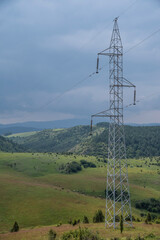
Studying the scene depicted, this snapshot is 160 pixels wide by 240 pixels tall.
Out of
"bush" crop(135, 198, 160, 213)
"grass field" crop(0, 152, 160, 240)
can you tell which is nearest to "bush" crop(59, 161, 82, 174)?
"grass field" crop(0, 152, 160, 240)

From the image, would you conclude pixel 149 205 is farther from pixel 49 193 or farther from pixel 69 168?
pixel 69 168

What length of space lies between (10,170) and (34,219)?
296ft

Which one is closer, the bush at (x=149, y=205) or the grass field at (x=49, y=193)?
the grass field at (x=49, y=193)

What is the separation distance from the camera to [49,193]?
104 m

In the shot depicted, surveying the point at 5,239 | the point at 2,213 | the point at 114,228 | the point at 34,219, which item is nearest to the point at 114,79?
the point at 114,228

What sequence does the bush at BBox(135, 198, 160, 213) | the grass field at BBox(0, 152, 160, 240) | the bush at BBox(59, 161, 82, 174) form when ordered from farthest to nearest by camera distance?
the bush at BBox(59, 161, 82, 174), the bush at BBox(135, 198, 160, 213), the grass field at BBox(0, 152, 160, 240)

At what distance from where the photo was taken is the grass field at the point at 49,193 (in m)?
72.5

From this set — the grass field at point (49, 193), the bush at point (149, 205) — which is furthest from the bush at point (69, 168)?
the bush at point (149, 205)

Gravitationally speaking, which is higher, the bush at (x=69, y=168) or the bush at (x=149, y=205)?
the bush at (x=69, y=168)

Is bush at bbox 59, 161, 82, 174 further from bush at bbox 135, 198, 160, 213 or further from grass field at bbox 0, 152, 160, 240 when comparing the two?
bush at bbox 135, 198, 160, 213

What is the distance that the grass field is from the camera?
72.5 metres

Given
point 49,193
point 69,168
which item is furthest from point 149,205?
Result: point 69,168

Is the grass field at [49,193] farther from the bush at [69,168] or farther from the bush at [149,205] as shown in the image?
the bush at [149,205]

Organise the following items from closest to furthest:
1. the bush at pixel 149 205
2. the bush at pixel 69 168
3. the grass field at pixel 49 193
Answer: the grass field at pixel 49 193, the bush at pixel 149 205, the bush at pixel 69 168
